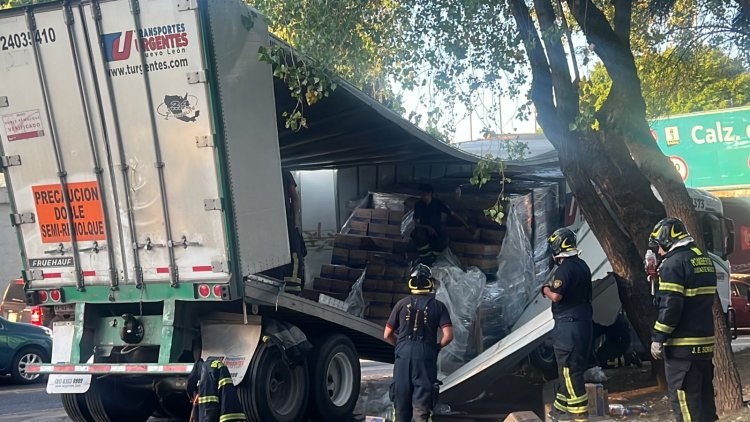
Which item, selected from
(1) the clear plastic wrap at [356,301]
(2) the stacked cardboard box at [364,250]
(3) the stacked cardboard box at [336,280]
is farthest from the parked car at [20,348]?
(1) the clear plastic wrap at [356,301]

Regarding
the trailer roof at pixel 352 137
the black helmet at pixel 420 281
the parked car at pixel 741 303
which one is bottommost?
the parked car at pixel 741 303

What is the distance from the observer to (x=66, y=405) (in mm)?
7203

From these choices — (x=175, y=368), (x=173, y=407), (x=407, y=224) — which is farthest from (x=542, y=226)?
(x=175, y=368)

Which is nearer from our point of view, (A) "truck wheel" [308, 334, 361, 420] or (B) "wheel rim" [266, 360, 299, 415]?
(B) "wheel rim" [266, 360, 299, 415]

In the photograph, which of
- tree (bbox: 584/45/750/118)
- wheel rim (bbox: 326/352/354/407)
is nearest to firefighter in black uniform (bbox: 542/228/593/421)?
wheel rim (bbox: 326/352/354/407)

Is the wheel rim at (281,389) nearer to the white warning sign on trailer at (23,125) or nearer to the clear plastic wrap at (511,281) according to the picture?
the white warning sign on trailer at (23,125)

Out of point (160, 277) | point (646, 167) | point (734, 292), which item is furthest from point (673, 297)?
point (734, 292)

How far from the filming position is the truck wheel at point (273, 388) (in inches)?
256

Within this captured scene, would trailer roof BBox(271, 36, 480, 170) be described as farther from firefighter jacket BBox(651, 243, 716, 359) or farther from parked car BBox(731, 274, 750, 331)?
parked car BBox(731, 274, 750, 331)

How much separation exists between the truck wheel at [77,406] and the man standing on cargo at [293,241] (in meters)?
2.35

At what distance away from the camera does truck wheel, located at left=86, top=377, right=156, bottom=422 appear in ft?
23.1

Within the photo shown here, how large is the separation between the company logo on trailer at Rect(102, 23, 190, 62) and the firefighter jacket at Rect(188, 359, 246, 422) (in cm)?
265

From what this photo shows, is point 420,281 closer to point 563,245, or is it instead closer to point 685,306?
point 563,245

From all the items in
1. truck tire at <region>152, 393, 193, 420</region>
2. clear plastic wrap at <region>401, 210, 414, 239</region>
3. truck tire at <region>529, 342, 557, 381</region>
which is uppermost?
clear plastic wrap at <region>401, 210, 414, 239</region>
